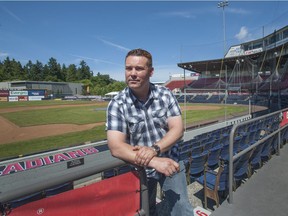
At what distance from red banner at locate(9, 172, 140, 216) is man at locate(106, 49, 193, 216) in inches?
10.5

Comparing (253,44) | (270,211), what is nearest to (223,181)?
(270,211)

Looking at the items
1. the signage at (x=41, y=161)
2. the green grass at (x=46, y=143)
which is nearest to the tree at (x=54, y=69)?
the green grass at (x=46, y=143)

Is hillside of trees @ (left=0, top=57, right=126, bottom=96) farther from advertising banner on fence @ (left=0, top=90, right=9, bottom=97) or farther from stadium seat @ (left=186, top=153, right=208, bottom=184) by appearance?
stadium seat @ (left=186, top=153, right=208, bottom=184)

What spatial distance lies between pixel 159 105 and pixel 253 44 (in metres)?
58.1

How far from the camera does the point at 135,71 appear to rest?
6.84 feet

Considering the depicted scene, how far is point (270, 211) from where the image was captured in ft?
9.60

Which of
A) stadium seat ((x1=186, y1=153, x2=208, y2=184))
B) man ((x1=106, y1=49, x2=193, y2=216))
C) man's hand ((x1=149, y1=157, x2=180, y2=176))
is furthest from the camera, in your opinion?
stadium seat ((x1=186, y1=153, x2=208, y2=184))

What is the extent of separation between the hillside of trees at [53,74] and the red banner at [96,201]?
90206mm

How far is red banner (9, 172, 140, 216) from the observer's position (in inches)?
59.8

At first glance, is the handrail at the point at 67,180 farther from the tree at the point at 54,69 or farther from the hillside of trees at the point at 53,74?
the tree at the point at 54,69

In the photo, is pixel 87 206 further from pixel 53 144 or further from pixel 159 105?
pixel 53 144

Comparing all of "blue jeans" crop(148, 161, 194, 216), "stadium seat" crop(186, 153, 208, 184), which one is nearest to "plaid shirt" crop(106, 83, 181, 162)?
"blue jeans" crop(148, 161, 194, 216)

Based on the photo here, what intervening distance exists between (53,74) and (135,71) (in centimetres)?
12315

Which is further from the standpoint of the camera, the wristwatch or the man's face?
the man's face
